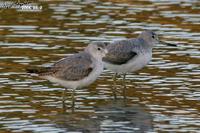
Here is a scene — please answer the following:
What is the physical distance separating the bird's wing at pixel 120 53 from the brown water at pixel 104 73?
2.16ft

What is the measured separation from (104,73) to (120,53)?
5.27ft

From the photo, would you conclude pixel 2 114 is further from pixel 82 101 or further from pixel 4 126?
pixel 82 101

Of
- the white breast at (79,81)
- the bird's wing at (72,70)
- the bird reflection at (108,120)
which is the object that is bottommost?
the bird reflection at (108,120)

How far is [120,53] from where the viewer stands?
62.1 ft

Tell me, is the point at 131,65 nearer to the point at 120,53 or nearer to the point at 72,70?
the point at 120,53

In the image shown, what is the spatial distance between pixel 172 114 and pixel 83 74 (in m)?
2.16

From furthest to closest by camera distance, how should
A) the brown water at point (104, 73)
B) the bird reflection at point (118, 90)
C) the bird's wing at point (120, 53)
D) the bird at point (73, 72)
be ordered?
the bird's wing at point (120, 53)
the bird reflection at point (118, 90)
the bird at point (73, 72)
the brown water at point (104, 73)

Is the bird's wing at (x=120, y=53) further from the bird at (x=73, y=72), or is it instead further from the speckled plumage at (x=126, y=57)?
the bird at (x=73, y=72)

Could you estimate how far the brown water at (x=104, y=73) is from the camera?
15.9 metres

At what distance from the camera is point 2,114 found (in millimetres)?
16234

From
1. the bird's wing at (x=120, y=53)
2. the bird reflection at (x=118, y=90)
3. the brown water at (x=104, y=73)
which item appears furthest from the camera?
the bird's wing at (x=120, y=53)

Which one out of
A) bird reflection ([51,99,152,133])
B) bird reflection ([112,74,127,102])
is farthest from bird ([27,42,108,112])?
bird reflection ([112,74,127,102])

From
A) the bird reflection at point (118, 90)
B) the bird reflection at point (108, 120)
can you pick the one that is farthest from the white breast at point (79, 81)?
the bird reflection at point (118, 90)

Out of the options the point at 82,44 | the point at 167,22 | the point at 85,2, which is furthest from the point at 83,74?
the point at 85,2
